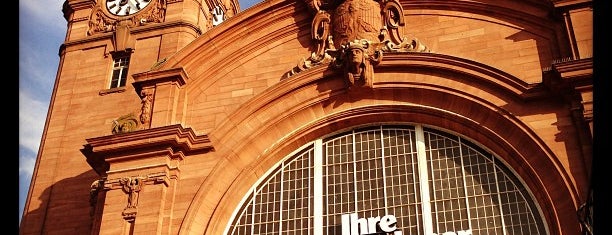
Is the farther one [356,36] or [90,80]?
[90,80]

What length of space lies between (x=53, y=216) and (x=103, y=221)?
6.88 meters

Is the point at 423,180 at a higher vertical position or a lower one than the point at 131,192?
higher

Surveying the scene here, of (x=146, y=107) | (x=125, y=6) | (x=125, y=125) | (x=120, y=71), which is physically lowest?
(x=125, y=125)

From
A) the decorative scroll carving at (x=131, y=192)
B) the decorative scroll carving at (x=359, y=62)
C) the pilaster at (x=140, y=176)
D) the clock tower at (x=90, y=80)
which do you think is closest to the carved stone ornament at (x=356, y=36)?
the decorative scroll carving at (x=359, y=62)

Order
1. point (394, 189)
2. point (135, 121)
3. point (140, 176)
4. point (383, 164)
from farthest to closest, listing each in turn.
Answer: point (135, 121), point (140, 176), point (383, 164), point (394, 189)

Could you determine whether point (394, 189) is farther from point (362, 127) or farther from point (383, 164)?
point (362, 127)

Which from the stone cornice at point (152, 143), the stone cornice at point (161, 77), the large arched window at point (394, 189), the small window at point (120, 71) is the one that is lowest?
the large arched window at point (394, 189)

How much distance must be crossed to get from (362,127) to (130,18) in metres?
14.3

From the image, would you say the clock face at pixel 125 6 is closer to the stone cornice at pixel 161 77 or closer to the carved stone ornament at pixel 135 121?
the stone cornice at pixel 161 77

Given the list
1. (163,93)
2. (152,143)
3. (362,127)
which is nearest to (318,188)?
(362,127)

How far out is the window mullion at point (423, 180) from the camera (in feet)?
71.7

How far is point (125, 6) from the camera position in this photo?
35125 mm

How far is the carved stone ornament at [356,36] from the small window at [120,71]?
9.93 metres
